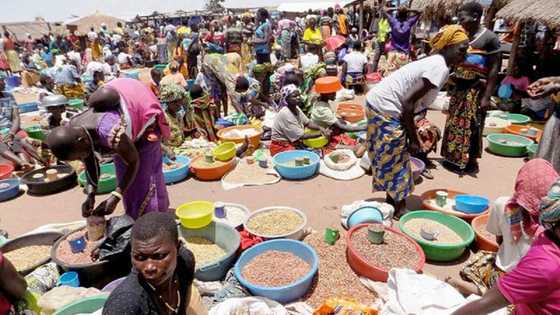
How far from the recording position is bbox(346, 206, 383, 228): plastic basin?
3535 millimetres

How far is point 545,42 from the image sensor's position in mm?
8383

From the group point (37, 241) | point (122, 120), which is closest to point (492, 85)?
point (122, 120)

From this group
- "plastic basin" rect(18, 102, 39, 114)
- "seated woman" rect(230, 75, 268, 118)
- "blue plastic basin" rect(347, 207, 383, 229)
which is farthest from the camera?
"plastic basin" rect(18, 102, 39, 114)

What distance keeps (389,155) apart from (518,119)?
176 inches

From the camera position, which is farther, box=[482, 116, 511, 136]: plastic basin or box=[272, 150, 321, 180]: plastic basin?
box=[482, 116, 511, 136]: plastic basin

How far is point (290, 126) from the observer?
5.37 metres

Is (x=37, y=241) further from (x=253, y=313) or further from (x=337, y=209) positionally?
(x=337, y=209)

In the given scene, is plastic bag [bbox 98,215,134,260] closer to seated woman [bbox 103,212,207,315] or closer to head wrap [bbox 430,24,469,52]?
seated woman [bbox 103,212,207,315]

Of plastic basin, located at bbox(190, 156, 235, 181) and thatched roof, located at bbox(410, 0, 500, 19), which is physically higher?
thatched roof, located at bbox(410, 0, 500, 19)

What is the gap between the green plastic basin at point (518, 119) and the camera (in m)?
6.48

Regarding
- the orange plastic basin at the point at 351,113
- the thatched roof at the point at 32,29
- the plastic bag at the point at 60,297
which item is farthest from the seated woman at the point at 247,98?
the thatched roof at the point at 32,29

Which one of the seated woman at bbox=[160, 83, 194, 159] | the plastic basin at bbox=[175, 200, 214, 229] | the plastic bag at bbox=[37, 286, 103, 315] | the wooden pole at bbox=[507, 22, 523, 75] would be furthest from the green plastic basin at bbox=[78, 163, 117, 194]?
the wooden pole at bbox=[507, 22, 523, 75]

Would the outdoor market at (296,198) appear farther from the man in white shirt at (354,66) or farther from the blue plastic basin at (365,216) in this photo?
the man in white shirt at (354,66)

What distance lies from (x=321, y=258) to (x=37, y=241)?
2690 mm
